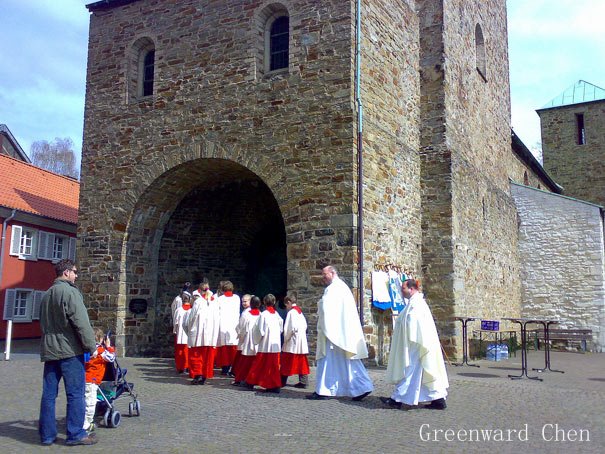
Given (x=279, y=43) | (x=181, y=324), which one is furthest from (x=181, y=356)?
(x=279, y=43)

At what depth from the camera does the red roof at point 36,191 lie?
20859 millimetres

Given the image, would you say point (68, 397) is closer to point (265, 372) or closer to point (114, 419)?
point (114, 419)

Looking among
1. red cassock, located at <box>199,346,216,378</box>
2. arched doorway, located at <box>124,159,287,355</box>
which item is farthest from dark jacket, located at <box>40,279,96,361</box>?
arched doorway, located at <box>124,159,287,355</box>

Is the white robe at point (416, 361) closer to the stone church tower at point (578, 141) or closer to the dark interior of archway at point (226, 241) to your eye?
the dark interior of archway at point (226, 241)

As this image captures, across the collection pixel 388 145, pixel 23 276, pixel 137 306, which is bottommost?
pixel 137 306

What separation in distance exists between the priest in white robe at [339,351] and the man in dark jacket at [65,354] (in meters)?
3.41

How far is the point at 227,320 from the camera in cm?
1033

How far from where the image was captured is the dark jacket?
5754 millimetres

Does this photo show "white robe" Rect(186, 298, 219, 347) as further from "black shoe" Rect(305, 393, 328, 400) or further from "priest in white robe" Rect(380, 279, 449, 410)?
"priest in white robe" Rect(380, 279, 449, 410)

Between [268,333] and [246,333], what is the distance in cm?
57

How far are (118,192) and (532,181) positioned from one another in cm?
1627

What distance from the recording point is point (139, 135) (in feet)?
45.9

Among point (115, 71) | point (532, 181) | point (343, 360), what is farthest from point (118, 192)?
point (532, 181)

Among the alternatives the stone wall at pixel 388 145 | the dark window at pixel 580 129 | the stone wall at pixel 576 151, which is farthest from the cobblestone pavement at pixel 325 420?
the dark window at pixel 580 129
